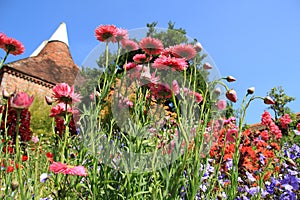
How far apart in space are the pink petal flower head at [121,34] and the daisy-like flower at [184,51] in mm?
296

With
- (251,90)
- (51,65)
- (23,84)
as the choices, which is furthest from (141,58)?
(51,65)

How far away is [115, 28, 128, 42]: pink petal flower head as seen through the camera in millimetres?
1726

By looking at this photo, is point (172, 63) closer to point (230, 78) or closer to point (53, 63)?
point (230, 78)

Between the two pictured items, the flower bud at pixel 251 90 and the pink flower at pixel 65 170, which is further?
the flower bud at pixel 251 90

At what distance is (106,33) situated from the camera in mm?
1696

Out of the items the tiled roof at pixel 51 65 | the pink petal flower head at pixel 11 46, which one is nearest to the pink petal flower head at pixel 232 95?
the pink petal flower head at pixel 11 46

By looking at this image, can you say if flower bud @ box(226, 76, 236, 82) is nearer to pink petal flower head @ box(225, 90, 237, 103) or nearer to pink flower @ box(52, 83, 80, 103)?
pink petal flower head @ box(225, 90, 237, 103)

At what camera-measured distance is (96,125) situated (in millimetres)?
1516

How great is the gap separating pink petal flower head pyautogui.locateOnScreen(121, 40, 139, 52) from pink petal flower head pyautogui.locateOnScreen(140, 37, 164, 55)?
0.08 m

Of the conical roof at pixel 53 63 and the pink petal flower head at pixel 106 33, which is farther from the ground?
the conical roof at pixel 53 63

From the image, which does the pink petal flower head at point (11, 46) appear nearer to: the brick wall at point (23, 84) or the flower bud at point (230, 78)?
the flower bud at point (230, 78)

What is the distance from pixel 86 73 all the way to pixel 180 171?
1051 millimetres

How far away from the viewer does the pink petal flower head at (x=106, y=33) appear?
1678 mm

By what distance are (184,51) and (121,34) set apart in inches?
15.0
